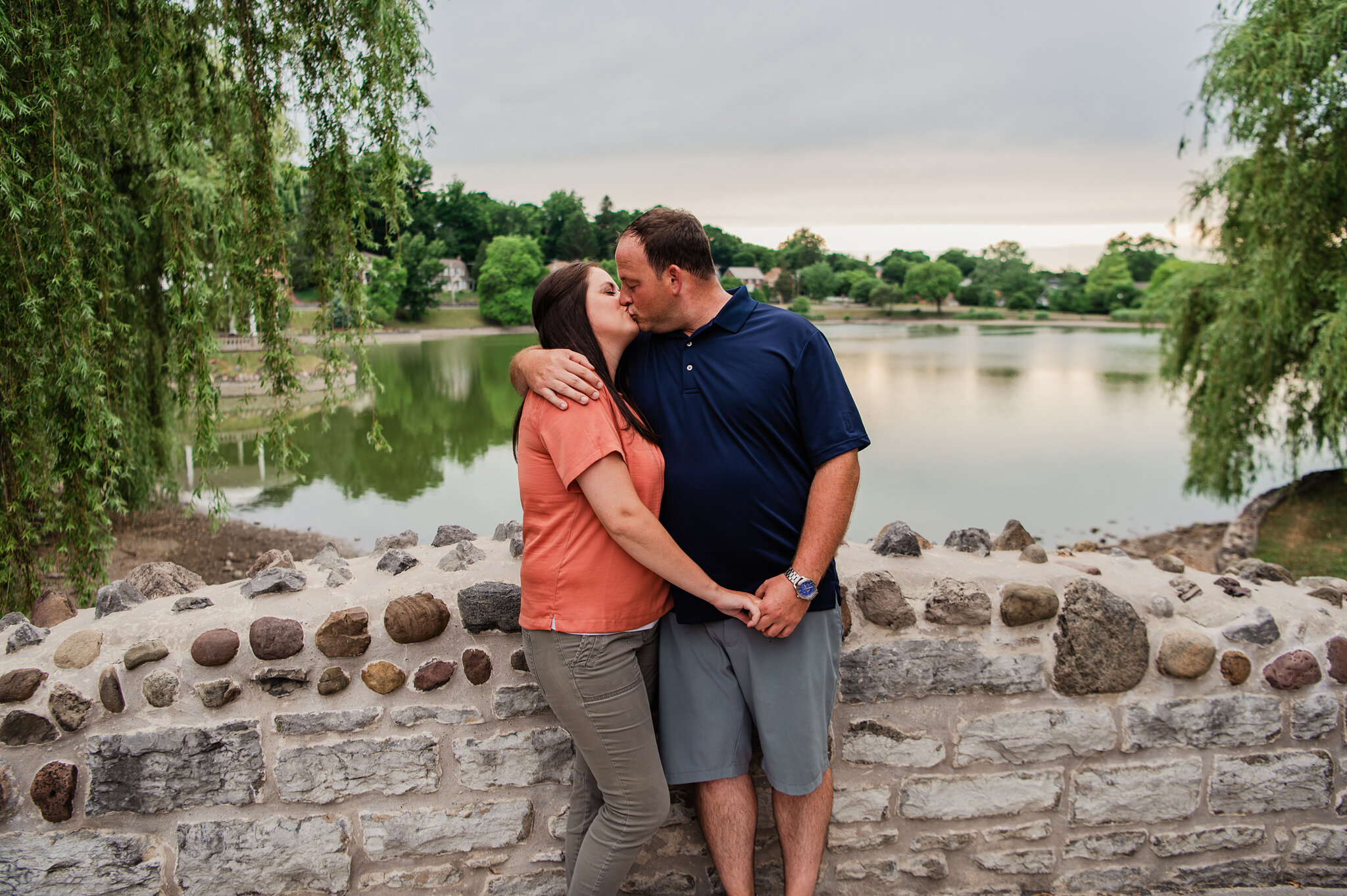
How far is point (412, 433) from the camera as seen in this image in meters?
16.5

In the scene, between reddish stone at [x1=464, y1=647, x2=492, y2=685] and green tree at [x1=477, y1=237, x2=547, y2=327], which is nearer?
reddish stone at [x1=464, y1=647, x2=492, y2=685]

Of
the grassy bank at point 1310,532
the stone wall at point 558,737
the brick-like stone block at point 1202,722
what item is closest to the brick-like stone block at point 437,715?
the stone wall at point 558,737

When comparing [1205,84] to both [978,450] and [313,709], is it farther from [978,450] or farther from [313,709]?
[313,709]

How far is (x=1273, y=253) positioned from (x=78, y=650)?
1112cm

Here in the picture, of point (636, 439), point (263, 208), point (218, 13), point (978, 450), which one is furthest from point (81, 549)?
point (978, 450)

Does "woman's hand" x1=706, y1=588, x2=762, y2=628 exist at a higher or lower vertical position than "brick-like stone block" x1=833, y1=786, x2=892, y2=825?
higher

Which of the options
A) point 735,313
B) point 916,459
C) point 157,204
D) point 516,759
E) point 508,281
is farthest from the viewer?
point 508,281

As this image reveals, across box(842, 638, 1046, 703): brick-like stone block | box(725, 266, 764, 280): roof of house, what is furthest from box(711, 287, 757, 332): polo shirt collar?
box(725, 266, 764, 280): roof of house

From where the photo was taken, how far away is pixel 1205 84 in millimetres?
9242

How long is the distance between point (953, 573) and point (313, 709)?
1.66 metres

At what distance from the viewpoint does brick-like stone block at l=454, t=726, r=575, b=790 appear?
203 cm

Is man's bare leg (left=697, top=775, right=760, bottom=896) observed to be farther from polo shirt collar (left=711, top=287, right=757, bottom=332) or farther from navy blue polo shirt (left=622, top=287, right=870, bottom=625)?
polo shirt collar (left=711, top=287, right=757, bottom=332)

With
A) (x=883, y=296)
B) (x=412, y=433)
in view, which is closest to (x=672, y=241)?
(x=412, y=433)

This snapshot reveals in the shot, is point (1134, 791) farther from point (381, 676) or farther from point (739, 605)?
point (381, 676)
